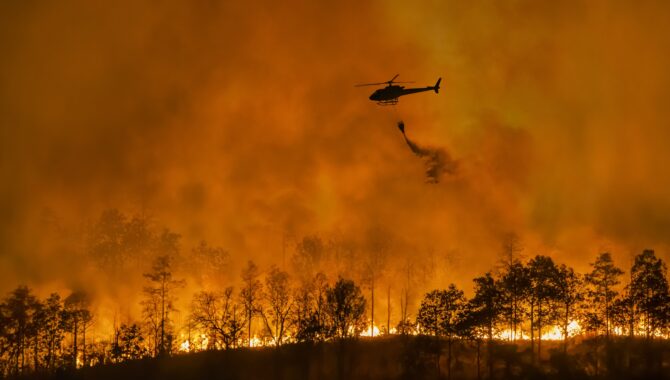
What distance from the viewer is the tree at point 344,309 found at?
103 metres

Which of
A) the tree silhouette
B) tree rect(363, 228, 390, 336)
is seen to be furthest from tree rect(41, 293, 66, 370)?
the tree silhouette

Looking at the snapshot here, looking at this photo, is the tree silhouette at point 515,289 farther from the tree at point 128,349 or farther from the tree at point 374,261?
the tree at point 128,349

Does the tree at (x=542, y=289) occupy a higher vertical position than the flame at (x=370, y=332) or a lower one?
higher

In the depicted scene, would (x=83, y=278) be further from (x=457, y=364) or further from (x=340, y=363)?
(x=457, y=364)

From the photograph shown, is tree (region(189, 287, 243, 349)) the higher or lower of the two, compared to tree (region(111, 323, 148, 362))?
higher

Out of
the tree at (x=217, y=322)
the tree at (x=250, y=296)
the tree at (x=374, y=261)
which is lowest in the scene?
the tree at (x=217, y=322)

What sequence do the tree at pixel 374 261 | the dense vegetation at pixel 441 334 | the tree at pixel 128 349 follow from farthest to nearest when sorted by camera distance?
the tree at pixel 374 261 → the tree at pixel 128 349 → the dense vegetation at pixel 441 334

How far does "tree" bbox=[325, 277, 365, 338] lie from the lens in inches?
4045

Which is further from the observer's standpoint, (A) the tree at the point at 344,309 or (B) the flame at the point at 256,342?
(B) the flame at the point at 256,342

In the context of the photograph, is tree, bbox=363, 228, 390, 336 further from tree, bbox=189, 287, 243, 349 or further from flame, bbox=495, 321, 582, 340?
flame, bbox=495, 321, 582, 340

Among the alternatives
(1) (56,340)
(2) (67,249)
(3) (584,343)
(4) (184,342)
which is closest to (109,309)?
(1) (56,340)

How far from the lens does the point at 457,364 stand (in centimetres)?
9531

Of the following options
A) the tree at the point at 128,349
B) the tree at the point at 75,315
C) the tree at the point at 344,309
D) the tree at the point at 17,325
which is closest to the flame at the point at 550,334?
the tree at the point at 344,309

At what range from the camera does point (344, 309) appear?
103 m
